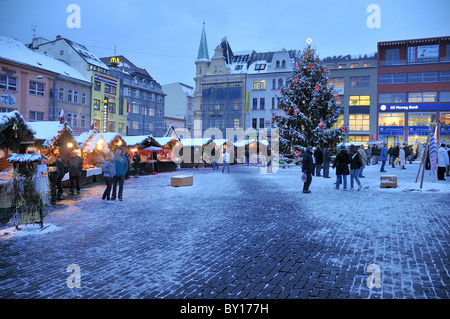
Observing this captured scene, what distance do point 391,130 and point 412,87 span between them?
6.78 metres

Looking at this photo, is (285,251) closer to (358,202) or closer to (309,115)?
(358,202)

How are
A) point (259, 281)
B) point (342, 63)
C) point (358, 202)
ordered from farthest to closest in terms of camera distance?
1. point (342, 63)
2. point (358, 202)
3. point (259, 281)

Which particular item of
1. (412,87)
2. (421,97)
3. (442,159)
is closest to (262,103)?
(412,87)

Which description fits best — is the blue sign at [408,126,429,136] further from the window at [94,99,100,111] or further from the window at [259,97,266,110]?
the window at [94,99,100,111]

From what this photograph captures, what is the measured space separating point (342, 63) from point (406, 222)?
57.5 metres

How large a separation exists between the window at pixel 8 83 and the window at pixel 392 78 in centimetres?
4807

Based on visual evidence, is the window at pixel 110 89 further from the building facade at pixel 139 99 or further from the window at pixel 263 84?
the window at pixel 263 84

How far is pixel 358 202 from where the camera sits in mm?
10594

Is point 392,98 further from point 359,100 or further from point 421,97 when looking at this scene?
point 359,100

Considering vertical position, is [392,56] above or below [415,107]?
above

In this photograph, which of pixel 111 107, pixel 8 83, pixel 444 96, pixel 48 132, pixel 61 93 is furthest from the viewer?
pixel 111 107

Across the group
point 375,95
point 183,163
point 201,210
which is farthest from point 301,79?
point 375,95

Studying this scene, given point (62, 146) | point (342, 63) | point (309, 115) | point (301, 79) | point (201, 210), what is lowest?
point (201, 210)

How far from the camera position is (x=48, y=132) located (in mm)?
15062
